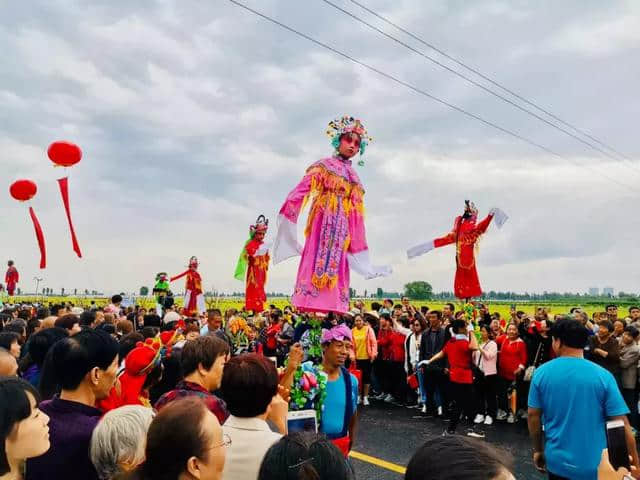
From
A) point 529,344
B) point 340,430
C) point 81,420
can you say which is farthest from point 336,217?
point 529,344

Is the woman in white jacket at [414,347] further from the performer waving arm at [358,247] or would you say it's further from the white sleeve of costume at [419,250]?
the performer waving arm at [358,247]

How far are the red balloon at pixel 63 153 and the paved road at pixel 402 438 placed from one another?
20.4 ft

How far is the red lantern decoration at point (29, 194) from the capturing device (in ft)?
34.1

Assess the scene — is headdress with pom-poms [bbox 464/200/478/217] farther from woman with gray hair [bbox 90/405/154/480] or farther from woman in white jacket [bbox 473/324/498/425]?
woman with gray hair [bbox 90/405/154/480]

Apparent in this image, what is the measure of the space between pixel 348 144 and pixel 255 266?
Result: 619 centimetres

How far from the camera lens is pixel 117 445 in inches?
84.4

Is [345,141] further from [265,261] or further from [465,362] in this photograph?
[265,261]

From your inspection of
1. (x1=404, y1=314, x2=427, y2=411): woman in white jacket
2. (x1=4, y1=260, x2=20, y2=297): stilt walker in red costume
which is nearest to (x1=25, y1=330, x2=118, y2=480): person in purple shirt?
(x1=404, y1=314, x2=427, y2=411): woman in white jacket

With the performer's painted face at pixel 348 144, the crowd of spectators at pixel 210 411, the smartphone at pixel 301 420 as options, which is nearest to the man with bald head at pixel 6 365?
the crowd of spectators at pixel 210 411

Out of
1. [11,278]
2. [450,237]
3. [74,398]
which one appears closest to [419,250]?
[450,237]

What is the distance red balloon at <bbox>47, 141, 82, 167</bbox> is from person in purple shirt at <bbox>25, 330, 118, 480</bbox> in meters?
6.26

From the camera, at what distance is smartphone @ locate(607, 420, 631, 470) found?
281 cm

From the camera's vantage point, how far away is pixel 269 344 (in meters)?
10.4

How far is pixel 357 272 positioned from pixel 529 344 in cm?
491
